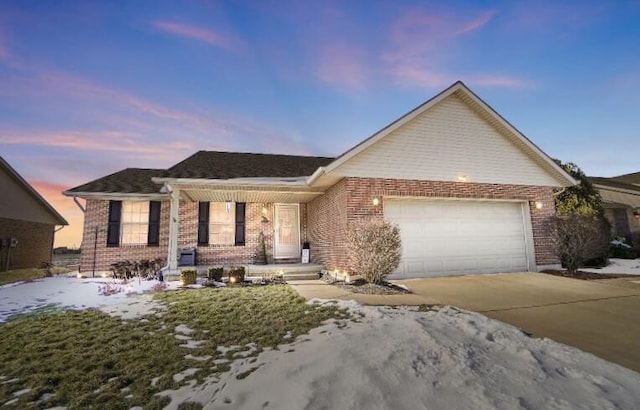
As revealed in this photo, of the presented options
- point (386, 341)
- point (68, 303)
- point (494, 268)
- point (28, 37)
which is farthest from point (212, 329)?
point (28, 37)

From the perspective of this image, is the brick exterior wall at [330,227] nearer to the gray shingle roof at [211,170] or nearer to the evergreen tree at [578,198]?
the gray shingle roof at [211,170]

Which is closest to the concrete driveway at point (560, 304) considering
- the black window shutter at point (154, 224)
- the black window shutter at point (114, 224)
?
the black window shutter at point (154, 224)

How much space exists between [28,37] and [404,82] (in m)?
13.4

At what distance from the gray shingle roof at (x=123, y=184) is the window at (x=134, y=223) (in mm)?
593

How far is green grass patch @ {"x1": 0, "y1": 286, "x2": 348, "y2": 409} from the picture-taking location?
264 cm

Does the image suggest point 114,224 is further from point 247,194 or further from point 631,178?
point 631,178

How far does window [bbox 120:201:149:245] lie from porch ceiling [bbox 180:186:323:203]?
2.36 meters

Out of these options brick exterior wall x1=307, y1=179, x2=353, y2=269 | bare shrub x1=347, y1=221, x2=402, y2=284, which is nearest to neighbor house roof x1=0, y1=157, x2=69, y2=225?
brick exterior wall x1=307, y1=179, x2=353, y2=269

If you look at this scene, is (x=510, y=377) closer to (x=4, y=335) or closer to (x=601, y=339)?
(x=601, y=339)

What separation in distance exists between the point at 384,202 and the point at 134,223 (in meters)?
10.3

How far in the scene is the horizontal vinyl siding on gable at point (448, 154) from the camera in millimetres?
9094

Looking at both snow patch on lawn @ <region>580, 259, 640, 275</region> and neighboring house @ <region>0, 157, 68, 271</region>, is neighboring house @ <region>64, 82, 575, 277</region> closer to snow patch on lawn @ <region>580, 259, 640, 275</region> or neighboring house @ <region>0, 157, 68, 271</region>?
snow patch on lawn @ <region>580, 259, 640, 275</region>

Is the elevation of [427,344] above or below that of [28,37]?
below

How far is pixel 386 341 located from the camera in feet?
11.4
